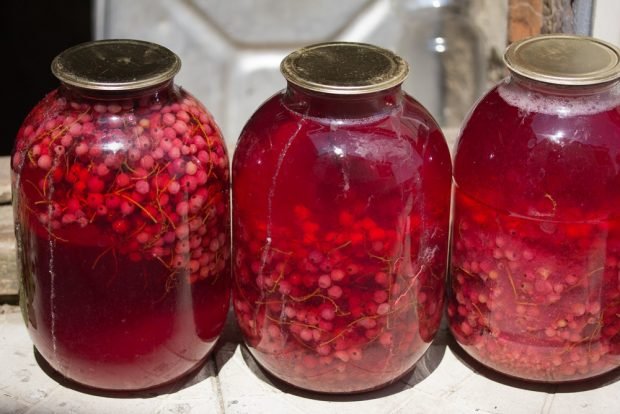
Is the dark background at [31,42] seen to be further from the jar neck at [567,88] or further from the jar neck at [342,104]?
the jar neck at [567,88]

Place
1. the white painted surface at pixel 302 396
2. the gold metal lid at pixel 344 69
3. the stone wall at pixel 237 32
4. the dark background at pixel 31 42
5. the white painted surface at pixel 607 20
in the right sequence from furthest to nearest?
1. the dark background at pixel 31 42
2. the stone wall at pixel 237 32
3. the white painted surface at pixel 607 20
4. the white painted surface at pixel 302 396
5. the gold metal lid at pixel 344 69

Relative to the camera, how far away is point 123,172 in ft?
4.45

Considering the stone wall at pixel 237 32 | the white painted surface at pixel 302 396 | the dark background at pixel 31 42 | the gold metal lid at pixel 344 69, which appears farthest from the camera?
the dark background at pixel 31 42

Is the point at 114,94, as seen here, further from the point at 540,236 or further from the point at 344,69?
the point at 540,236

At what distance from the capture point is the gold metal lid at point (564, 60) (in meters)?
1.39

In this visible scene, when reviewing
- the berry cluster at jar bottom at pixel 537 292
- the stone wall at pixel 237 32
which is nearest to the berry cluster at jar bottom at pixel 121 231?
the berry cluster at jar bottom at pixel 537 292

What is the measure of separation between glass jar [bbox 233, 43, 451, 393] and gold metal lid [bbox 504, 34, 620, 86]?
0.16 meters

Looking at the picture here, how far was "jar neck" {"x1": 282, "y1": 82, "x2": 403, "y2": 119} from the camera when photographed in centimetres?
136

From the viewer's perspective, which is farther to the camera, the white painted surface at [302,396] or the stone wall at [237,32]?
the stone wall at [237,32]

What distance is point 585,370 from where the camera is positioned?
152 centimetres

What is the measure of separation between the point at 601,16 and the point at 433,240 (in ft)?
2.20

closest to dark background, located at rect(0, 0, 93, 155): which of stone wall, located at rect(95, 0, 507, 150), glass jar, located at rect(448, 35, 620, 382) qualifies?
stone wall, located at rect(95, 0, 507, 150)

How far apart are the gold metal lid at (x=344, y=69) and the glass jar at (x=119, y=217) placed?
0.17m

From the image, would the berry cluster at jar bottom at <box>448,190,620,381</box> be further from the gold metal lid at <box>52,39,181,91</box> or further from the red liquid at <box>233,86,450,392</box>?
the gold metal lid at <box>52,39,181,91</box>
